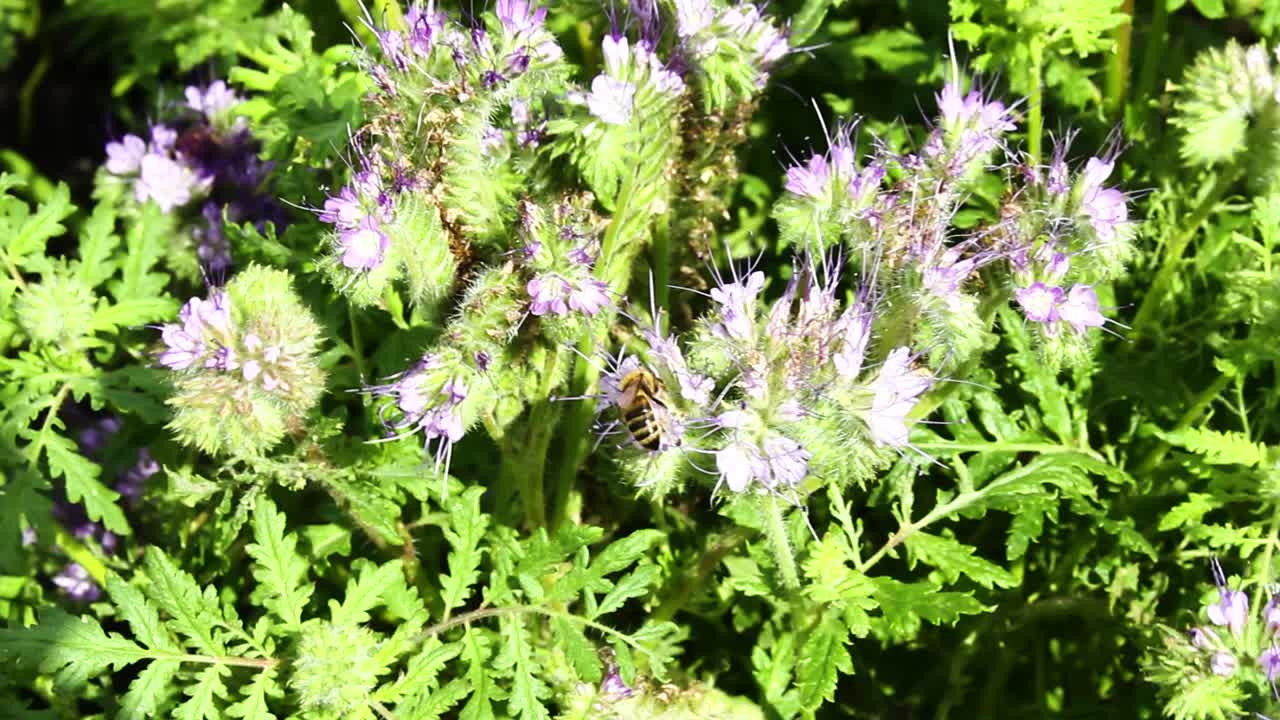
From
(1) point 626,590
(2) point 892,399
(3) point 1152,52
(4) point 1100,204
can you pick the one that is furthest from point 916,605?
(3) point 1152,52

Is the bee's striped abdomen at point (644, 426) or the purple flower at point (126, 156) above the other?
the purple flower at point (126, 156)

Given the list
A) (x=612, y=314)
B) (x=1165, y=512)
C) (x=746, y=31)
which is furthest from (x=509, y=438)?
(x=1165, y=512)

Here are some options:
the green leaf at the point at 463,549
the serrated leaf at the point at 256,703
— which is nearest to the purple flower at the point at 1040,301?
the green leaf at the point at 463,549

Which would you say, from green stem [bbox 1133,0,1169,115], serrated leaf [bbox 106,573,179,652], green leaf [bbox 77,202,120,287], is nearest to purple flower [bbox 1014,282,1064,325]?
green stem [bbox 1133,0,1169,115]

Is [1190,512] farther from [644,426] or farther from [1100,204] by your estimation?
[644,426]

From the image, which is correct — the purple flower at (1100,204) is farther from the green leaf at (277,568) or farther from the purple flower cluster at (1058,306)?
the green leaf at (277,568)

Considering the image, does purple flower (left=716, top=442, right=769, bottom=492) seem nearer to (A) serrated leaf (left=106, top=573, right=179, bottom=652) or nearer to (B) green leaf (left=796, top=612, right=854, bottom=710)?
(B) green leaf (left=796, top=612, right=854, bottom=710)
